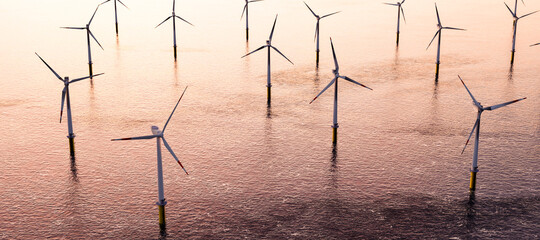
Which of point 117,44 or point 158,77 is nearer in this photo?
point 158,77

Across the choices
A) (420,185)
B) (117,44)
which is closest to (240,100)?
(420,185)

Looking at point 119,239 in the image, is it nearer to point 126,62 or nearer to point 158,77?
point 158,77

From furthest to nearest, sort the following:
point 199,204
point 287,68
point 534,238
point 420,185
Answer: point 287,68, point 420,185, point 199,204, point 534,238

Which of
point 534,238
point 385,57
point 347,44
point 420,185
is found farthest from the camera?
point 347,44

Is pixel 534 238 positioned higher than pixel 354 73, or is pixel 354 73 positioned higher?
pixel 354 73

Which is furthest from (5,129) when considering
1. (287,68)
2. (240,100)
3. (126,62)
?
(287,68)

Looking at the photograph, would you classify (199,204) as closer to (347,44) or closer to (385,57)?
(385,57)
